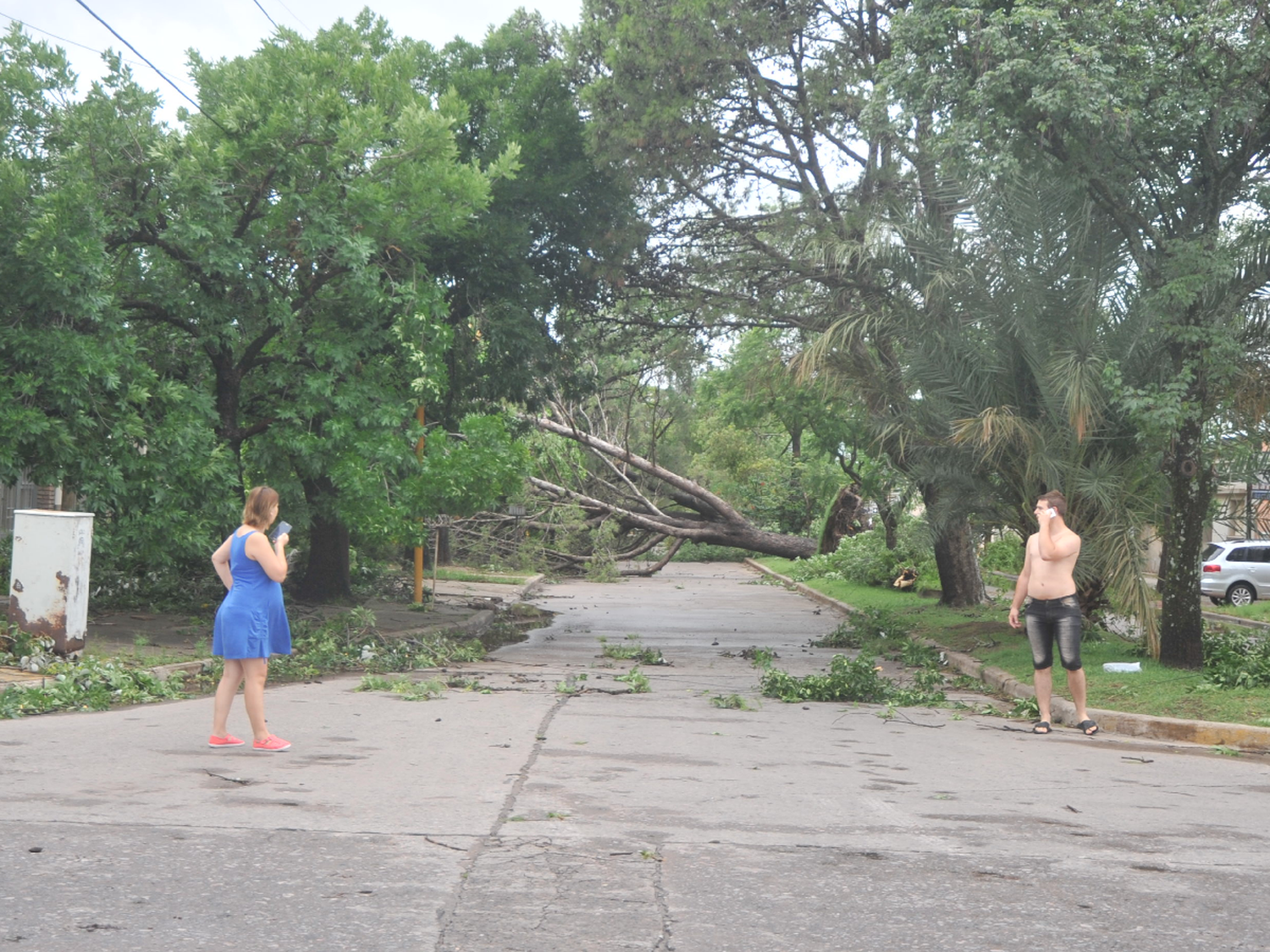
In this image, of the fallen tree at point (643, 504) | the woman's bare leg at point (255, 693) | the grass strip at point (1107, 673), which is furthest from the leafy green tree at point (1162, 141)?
the fallen tree at point (643, 504)

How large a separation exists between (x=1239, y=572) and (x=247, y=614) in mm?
29803

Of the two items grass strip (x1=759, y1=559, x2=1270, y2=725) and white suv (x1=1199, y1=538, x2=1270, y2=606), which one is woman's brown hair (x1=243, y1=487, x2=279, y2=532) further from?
white suv (x1=1199, y1=538, x2=1270, y2=606)

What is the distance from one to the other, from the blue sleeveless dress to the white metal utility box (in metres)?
4.41

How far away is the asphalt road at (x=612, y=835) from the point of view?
14.4 ft

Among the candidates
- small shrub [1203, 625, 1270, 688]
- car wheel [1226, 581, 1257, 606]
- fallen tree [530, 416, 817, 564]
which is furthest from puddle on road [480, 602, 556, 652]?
car wheel [1226, 581, 1257, 606]

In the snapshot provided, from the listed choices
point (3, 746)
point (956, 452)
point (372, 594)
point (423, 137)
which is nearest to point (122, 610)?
point (372, 594)

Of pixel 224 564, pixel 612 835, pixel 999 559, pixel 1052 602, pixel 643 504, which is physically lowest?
pixel 612 835

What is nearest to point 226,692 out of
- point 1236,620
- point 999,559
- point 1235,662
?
point 1235,662

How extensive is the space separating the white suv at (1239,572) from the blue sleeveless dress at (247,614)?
28.8 meters

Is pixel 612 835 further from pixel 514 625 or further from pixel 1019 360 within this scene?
pixel 514 625

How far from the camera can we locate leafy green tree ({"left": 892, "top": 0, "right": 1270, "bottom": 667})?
11.3m

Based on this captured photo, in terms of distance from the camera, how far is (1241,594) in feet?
105

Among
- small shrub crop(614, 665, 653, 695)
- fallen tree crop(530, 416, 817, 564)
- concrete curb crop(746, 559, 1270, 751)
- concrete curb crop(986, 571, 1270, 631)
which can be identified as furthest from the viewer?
fallen tree crop(530, 416, 817, 564)

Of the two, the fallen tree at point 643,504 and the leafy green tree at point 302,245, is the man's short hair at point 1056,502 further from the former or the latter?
the fallen tree at point 643,504
